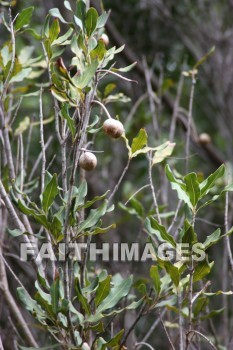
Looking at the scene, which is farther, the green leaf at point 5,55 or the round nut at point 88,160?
the green leaf at point 5,55

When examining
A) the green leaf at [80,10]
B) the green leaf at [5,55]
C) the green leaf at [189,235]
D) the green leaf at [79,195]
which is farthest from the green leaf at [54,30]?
the green leaf at [189,235]

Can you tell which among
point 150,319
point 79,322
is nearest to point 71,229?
point 79,322

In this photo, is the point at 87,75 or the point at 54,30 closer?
the point at 87,75

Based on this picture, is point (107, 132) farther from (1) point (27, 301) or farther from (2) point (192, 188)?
(1) point (27, 301)

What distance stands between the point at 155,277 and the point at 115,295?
0.31 ft

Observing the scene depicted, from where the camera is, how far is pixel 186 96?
2.78m

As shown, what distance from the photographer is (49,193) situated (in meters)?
1.02

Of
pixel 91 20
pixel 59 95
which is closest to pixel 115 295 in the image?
pixel 59 95

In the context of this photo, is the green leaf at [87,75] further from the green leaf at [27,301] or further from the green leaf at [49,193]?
the green leaf at [27,301]

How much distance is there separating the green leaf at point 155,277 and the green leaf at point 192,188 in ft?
0.50

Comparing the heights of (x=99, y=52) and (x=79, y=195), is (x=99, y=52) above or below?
above

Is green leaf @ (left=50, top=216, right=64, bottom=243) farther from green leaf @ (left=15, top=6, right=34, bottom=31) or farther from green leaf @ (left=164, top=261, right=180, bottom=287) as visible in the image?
green leaf @ (left=15, top=6, right=34, bottom=31)

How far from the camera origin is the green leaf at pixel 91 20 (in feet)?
3.44

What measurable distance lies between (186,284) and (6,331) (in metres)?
0.62
